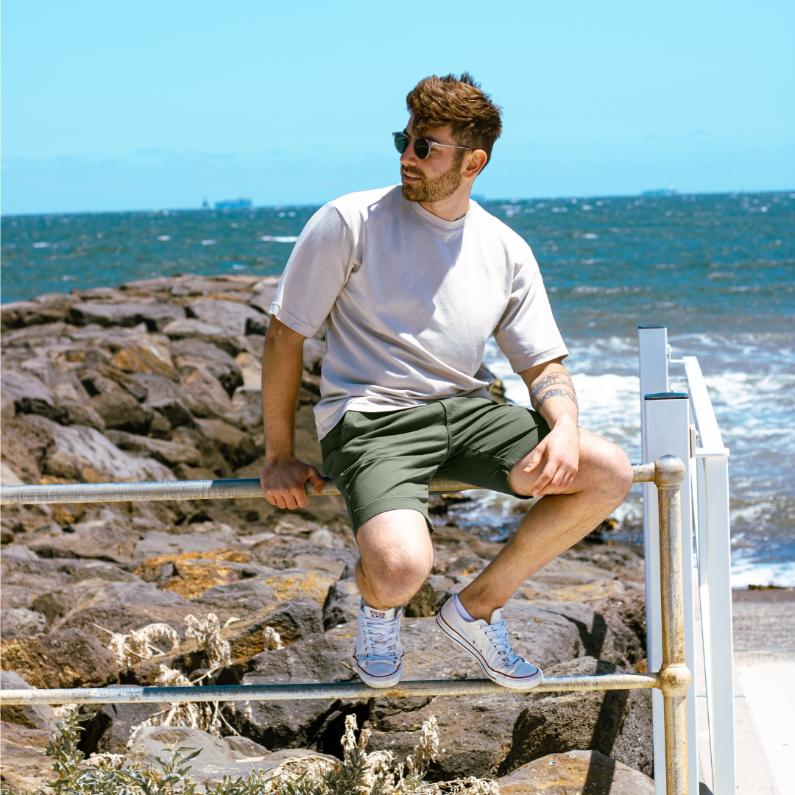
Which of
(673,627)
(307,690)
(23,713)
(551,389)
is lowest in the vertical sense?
(23,713)

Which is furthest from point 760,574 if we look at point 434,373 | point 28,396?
point 434,373

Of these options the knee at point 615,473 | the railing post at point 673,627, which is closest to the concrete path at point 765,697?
the railing post at point 673,627

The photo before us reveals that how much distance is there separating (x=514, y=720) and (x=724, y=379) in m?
15.0

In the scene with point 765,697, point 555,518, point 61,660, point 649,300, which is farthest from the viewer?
point 649,300

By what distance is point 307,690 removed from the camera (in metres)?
2.73

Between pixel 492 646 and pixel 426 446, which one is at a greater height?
pixel 426 446

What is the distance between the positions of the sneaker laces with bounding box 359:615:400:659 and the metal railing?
0.09 m

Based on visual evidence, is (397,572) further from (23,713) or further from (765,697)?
(765,697)

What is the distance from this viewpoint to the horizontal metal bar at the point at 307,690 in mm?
2738

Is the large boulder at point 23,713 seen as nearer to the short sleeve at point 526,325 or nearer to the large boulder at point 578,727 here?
the large boulder at point 578,727

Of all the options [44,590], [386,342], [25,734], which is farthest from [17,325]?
[386,342]

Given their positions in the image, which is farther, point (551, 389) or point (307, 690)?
point (551, 389)

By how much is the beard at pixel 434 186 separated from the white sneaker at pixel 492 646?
0.96 m

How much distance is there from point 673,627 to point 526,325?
2.83 feet
